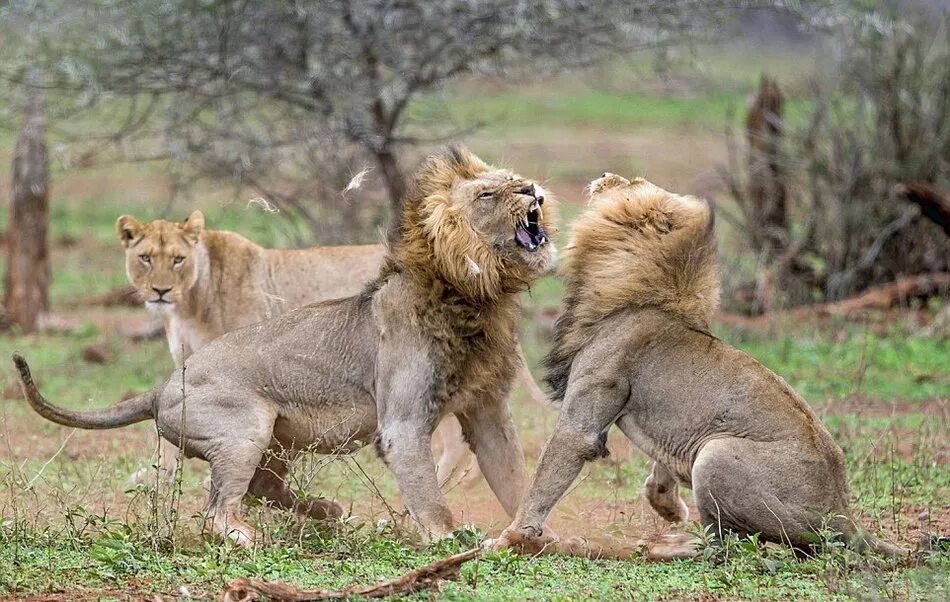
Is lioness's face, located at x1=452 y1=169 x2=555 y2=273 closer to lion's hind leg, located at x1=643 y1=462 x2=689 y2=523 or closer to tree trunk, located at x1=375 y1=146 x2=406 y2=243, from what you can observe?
lion's hind leg, located at x1=643 y1=462 x2=689 y2=523

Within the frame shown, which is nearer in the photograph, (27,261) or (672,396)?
(672,396)

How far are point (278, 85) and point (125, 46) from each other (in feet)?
3.68

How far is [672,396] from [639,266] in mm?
530

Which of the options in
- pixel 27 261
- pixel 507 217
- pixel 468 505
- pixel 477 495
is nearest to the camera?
pixel 507 217

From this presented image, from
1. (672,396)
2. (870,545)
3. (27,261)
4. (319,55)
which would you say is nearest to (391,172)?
(319,55)

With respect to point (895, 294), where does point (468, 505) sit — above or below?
above

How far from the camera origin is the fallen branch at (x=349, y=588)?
4164 millimetres

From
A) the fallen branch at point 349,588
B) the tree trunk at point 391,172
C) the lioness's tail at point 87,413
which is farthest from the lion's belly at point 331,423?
the tree trunk at point 391,172

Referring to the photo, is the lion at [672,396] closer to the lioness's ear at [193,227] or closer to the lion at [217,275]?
the lion at [217,275]

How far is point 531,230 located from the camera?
562 cm

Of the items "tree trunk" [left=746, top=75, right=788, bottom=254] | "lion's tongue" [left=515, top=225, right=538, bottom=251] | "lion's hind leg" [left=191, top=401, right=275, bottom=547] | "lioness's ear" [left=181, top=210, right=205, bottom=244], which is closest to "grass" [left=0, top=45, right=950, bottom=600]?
"lion's hind leg" [left=191, top=401, right=275, bottom=547]

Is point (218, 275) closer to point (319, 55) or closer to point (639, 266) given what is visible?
point (319, 55)

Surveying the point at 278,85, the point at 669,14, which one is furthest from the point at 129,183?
the point at 669,14

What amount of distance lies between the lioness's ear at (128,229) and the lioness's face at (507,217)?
2759 millimetres
